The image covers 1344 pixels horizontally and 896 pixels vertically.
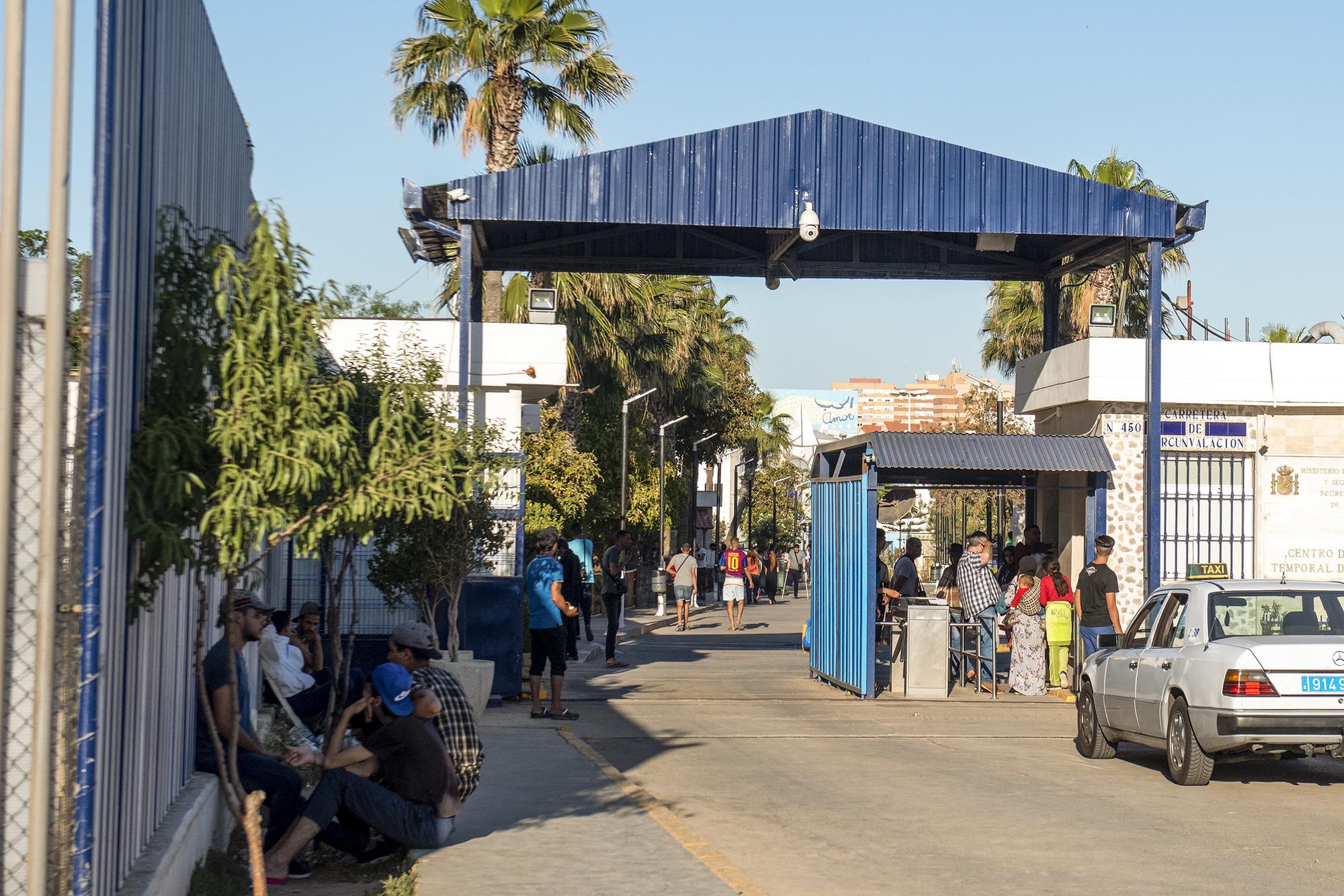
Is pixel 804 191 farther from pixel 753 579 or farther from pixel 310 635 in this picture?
pixel 753 579

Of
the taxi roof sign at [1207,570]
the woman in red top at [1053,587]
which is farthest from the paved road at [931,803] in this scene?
the taxi roof sign at [1207,570]

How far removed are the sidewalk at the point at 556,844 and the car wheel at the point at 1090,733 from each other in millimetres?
4394

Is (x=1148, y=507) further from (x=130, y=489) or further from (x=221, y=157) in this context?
(x=130, y=489)

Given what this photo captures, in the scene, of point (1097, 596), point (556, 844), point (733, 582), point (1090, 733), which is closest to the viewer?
point (556, 844)

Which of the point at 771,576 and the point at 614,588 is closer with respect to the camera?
the point at 614,588

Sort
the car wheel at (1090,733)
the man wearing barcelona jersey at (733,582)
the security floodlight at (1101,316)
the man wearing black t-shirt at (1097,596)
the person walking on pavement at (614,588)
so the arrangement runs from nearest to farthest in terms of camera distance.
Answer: the car wheel at (1090,733) → the man wearing black t-shirt at (1097,596) → the security floodlight at (1101,316) → the person walking on pavement at (614,588) → the man wearing barcelona jersey at (733,582)

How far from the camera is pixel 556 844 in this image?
891 cm

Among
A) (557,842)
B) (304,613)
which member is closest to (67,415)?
(557,842)

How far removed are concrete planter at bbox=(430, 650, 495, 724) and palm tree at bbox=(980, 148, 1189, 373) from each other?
736 inches

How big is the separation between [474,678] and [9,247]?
10727mm

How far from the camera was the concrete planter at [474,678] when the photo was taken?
49.7 feet

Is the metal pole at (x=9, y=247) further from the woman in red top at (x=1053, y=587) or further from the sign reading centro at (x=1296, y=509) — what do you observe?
the sign reading centro at (x=1296, y=509)

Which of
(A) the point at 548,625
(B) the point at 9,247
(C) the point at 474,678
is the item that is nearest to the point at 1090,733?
(A) the point at 548,625

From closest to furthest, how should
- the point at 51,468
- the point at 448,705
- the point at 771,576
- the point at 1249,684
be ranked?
the point at 51,468
the point at 448,705
the point at 1249,684
the point at 771,576
